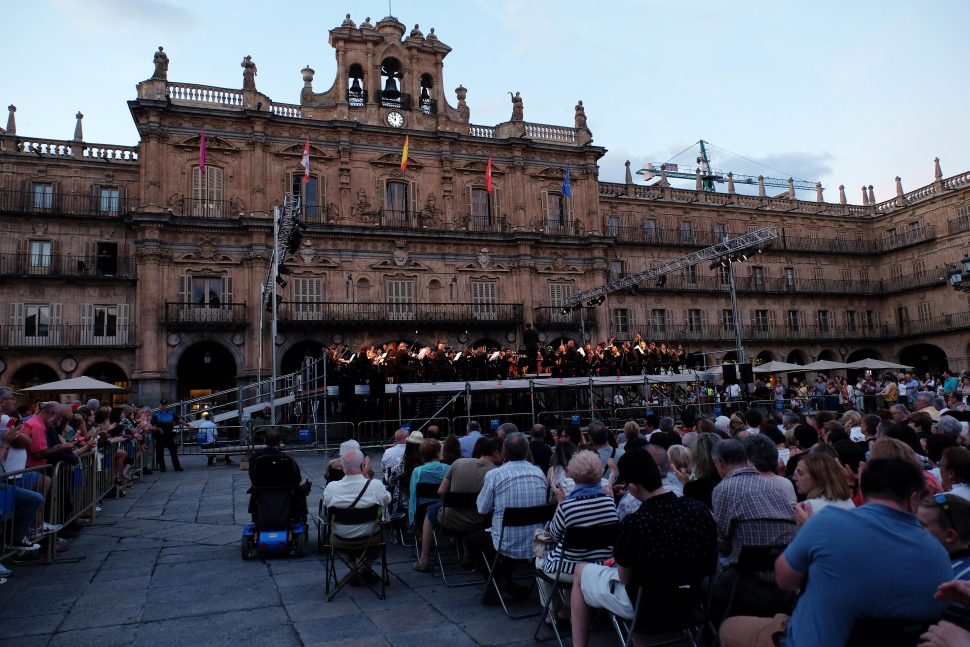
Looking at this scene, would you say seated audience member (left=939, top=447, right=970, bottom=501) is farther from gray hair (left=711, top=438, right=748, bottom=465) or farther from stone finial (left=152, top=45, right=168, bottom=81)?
stone finial (left=152, top=45, right=168, bottom=81)

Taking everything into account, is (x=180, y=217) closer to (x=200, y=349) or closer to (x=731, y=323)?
(x=200, y=349)


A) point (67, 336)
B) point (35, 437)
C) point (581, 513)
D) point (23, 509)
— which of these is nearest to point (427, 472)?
point (581, 513)

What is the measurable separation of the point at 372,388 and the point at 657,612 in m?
14.0

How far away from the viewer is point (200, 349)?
27266 mm

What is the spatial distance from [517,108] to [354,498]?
2847cm

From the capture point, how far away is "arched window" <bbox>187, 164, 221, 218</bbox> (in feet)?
87.4

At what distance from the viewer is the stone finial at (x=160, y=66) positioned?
2650 cm

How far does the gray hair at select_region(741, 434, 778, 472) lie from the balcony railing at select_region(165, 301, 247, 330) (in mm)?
24080

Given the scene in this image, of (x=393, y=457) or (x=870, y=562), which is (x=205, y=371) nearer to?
(x=393, y=457)

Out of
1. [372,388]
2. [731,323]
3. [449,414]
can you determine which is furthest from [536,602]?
[731,323]

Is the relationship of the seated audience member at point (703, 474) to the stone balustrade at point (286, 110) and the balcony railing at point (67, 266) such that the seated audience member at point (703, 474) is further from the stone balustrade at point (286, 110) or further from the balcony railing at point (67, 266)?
the stone balustrade at point (286, 110)

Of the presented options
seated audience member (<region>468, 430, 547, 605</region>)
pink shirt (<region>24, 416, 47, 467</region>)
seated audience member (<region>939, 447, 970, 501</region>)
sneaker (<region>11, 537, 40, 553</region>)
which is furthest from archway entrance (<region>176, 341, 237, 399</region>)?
seated audience member (<region>939, 447, 970, 501</region>)

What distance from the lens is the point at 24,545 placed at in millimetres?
6684

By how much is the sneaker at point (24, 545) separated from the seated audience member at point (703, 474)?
628 cm
